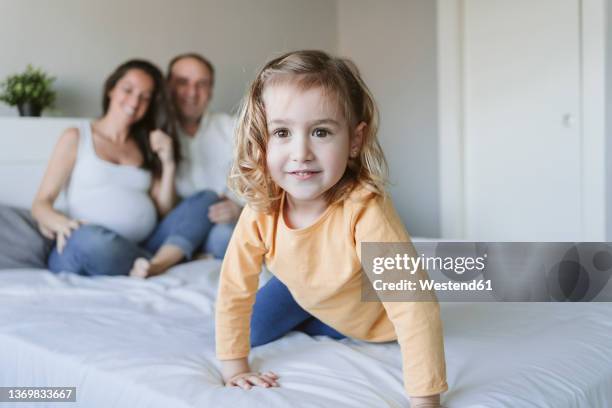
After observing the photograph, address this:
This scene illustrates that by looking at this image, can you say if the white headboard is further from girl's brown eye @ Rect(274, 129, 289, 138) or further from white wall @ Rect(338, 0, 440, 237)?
white wall @ Rect(338, 0, 440, 237)

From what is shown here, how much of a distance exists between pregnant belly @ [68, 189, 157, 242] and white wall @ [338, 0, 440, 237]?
1533 millimetres

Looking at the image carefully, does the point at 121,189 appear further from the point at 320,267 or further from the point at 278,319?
the point at 320,267

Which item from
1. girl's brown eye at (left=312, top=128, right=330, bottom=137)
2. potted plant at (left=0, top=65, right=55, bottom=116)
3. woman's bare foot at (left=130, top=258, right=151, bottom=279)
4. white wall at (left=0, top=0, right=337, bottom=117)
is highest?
white wall at (left=0, top=0, right=337, bottom=117)

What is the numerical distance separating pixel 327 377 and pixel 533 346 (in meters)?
0.34

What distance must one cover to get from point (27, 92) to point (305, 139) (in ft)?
4.76

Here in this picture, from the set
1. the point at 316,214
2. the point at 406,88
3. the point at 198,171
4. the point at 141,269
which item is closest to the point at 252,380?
the point at 316,214

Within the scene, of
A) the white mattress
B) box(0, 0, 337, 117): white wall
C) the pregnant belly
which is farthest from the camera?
box(0, 0, 337, 117): white wall

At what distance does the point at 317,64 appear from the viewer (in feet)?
2.66

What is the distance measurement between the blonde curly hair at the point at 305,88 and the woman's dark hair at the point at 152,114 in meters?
1.06

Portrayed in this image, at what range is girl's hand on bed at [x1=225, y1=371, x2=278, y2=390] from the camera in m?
0.78

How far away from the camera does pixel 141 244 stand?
1.80 metres

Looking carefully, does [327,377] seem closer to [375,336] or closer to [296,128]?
[375,336]

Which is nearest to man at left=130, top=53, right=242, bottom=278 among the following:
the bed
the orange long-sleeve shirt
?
the bed

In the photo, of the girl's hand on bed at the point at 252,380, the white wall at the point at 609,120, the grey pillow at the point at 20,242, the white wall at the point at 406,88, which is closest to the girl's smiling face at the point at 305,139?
the girl's hand on bed at the point at 252,380
